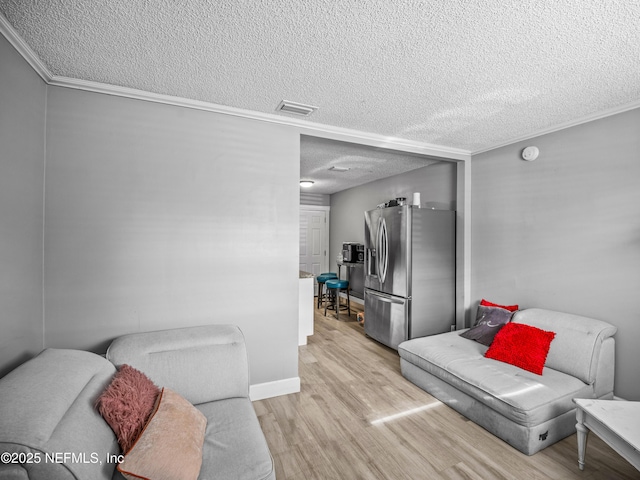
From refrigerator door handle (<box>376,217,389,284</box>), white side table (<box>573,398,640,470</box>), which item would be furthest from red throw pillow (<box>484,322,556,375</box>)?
refrigerator door handle (<box>376,217,389,284</box>)

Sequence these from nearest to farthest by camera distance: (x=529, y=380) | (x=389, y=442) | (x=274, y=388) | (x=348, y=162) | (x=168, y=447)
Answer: (x=168, y=447), (x=389, y=442), (x=529, y=380), (x=274, y=388), (x=348, y=162)

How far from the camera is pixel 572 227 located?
2811mm

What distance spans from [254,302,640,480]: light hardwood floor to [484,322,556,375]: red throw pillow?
0.54m

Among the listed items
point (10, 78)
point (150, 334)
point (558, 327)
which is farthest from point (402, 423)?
point (10, 78)

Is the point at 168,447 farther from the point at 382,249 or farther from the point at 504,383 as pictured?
the point at 382,249

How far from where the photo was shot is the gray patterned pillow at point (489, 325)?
2971mm

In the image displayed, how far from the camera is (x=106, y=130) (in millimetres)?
2209

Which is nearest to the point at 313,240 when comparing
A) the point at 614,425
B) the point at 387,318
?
the point at 387,318

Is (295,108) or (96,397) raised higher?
(295,108)

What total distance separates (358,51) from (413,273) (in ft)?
8.59

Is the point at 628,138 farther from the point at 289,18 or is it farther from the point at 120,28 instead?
the point at 120,28

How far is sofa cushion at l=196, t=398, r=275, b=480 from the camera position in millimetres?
1306

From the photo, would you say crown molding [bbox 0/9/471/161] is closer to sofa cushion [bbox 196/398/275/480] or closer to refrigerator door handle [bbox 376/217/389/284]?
refrigerator door handle [bbox 376/217/389/284]

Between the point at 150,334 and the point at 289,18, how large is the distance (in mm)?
2116
